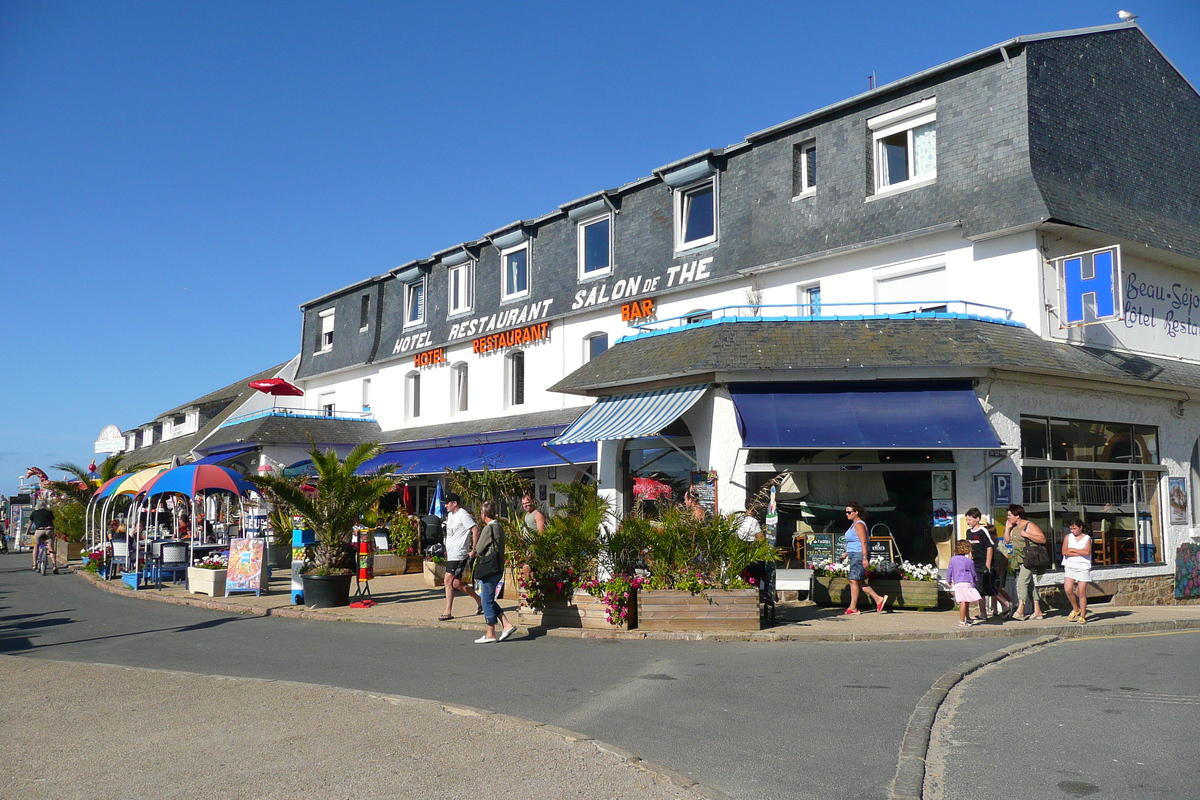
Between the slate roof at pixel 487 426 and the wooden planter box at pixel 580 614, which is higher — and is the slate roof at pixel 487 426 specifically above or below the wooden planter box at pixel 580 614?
above

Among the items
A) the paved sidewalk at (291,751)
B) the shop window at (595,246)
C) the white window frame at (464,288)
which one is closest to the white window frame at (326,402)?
the white window frame at (464,288)

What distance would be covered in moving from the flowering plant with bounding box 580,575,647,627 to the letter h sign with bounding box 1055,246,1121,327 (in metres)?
8.93

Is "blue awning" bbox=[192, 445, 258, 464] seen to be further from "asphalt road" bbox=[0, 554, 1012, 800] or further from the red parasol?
"asphalt road" bbox=[0, 554, 1012, 800]

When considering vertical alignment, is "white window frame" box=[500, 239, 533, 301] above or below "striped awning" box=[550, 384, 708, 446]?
above

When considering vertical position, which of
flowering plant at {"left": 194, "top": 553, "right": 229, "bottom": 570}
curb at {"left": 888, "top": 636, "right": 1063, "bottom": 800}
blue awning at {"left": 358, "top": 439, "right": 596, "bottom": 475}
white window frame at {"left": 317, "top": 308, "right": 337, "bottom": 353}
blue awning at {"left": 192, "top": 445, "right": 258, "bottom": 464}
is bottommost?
curb at {"left": 888, "top": 636, "right": 1063, "bottom": 800}

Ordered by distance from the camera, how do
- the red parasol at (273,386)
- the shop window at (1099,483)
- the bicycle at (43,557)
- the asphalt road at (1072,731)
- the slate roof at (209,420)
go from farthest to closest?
the slate roof at (209,420)
the red parasol at (273,386)
the bicycle at (43,557)
the shop window at (1099,483)
the asphalt road at (1072,731)

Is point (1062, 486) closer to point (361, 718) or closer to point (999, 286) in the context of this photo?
point (999, 286)

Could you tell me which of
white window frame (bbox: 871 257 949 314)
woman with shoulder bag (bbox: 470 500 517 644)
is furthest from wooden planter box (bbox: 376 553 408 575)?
white window frame (bbox: 871 257 949 314)

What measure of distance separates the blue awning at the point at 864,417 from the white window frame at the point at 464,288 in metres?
13.6

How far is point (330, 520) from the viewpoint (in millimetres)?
16328

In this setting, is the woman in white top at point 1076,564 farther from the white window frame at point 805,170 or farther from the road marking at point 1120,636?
the white window frame at point 805,170

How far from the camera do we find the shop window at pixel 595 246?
79.2 ft

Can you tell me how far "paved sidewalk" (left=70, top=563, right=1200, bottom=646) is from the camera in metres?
12.7

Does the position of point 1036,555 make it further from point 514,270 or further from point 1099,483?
point 514,270
